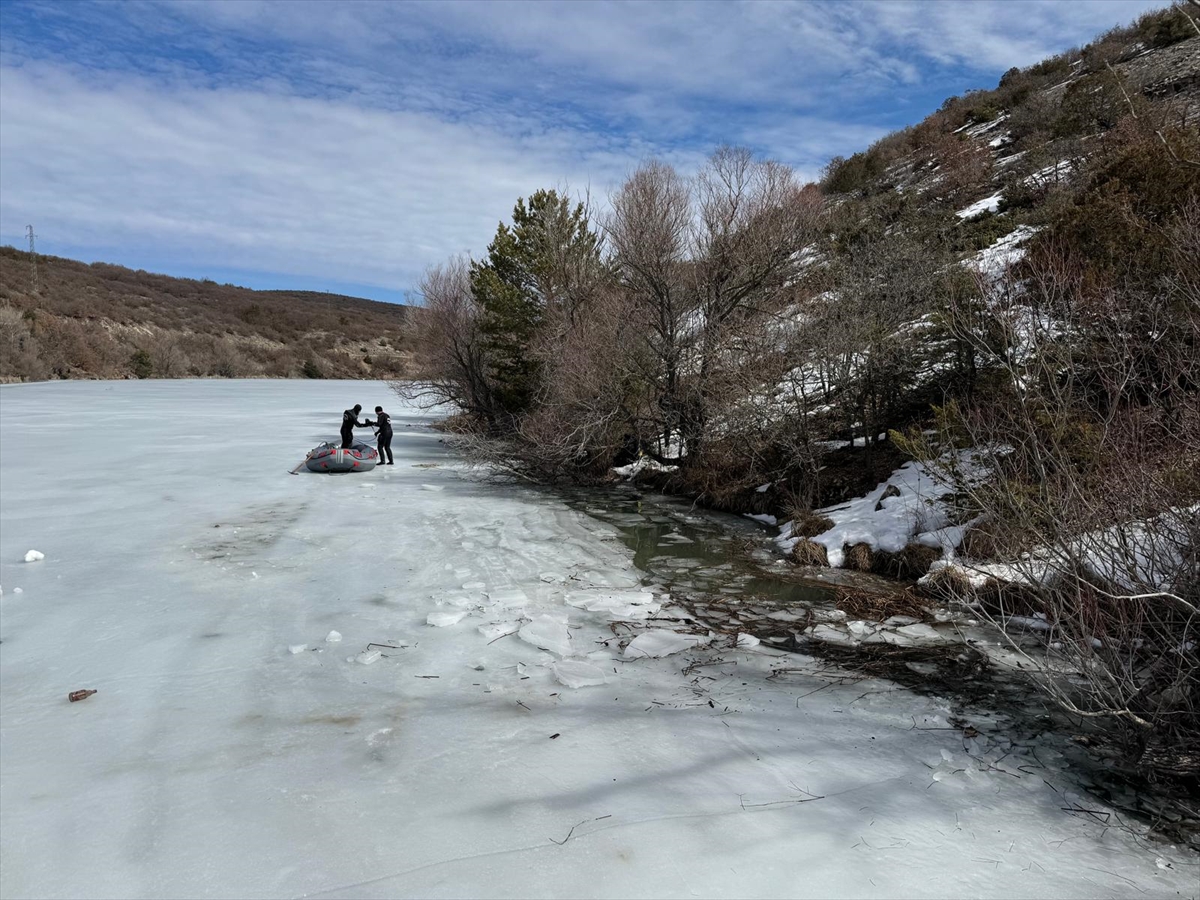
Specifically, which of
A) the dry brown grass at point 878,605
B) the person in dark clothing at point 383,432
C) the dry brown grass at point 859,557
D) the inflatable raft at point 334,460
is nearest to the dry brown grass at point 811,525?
the dry brown grass at point 859,557

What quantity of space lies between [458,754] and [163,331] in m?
60.1

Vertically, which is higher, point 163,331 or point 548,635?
point 163,331

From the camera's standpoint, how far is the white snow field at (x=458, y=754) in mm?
3631

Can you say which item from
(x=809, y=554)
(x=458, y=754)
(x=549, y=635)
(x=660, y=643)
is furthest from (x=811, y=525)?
(x=458, y=754)

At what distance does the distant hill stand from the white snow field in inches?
959

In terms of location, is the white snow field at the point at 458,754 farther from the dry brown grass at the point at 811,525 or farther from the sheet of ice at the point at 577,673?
the dry brown grass at the point at 811,525

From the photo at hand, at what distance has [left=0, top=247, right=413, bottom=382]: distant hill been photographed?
1636 inches

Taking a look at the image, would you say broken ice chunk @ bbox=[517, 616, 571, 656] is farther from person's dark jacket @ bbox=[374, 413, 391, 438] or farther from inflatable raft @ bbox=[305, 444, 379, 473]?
person's dark jacket @ bbox=[374, 413, 391, 438]

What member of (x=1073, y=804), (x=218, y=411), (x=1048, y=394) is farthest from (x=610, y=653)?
(x=218, y=411)

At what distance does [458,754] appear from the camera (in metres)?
4.74

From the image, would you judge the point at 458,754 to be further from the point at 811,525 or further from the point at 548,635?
the point at 811,525

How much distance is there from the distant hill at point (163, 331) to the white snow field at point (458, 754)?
24.4 metres

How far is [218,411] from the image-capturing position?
27.9 m

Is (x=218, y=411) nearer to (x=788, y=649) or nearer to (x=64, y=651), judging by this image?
(x=64, y=651)
